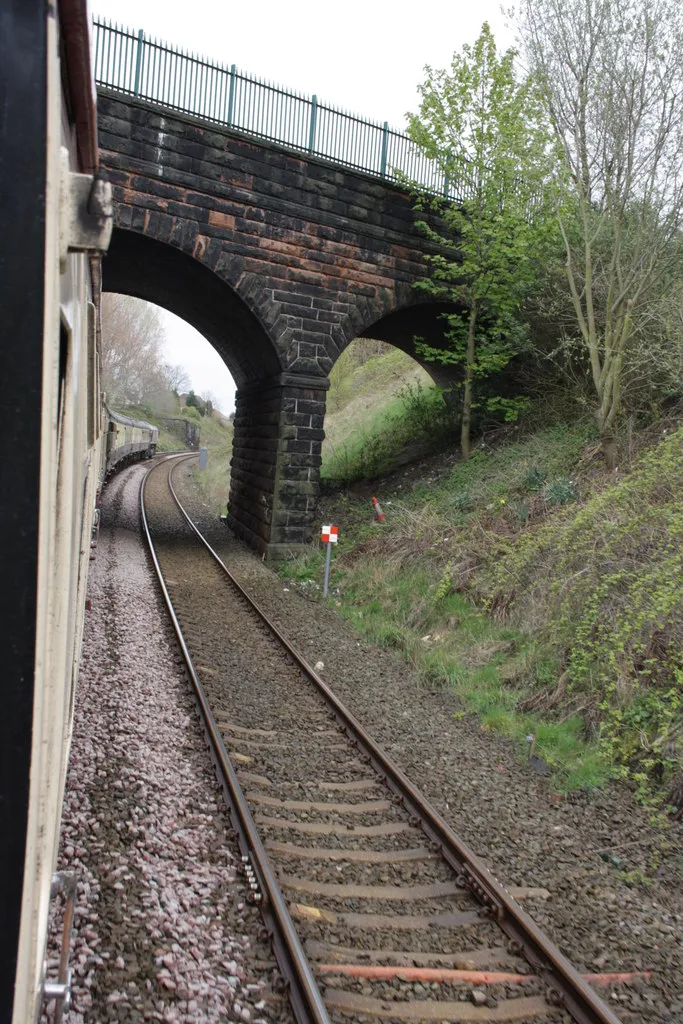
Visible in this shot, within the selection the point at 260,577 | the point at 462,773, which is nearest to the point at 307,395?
the point at 260,577

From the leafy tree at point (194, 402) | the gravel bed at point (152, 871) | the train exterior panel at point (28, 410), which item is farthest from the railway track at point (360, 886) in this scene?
the leafy tree at point (194, 402)

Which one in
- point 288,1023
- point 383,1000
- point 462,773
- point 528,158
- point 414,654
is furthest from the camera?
point 528,158

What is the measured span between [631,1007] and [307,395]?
1120 centimetres

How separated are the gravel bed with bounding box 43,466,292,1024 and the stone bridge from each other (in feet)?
23.9

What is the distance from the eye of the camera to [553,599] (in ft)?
25.9

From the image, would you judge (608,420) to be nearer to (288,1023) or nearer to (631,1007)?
(631,1007)

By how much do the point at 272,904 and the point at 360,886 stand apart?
647mm

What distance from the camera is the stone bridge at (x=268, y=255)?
11.5m

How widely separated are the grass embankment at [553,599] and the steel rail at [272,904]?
2.57 metres

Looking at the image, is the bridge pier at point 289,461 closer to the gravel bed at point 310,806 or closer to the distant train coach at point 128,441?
the gravel bed at point 310,806

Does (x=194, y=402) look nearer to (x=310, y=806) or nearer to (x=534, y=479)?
(x=534, y=479)

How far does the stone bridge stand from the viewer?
11477 mm

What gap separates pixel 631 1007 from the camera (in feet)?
11.3

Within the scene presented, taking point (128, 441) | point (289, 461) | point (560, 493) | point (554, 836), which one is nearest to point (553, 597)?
point (560, 493)
